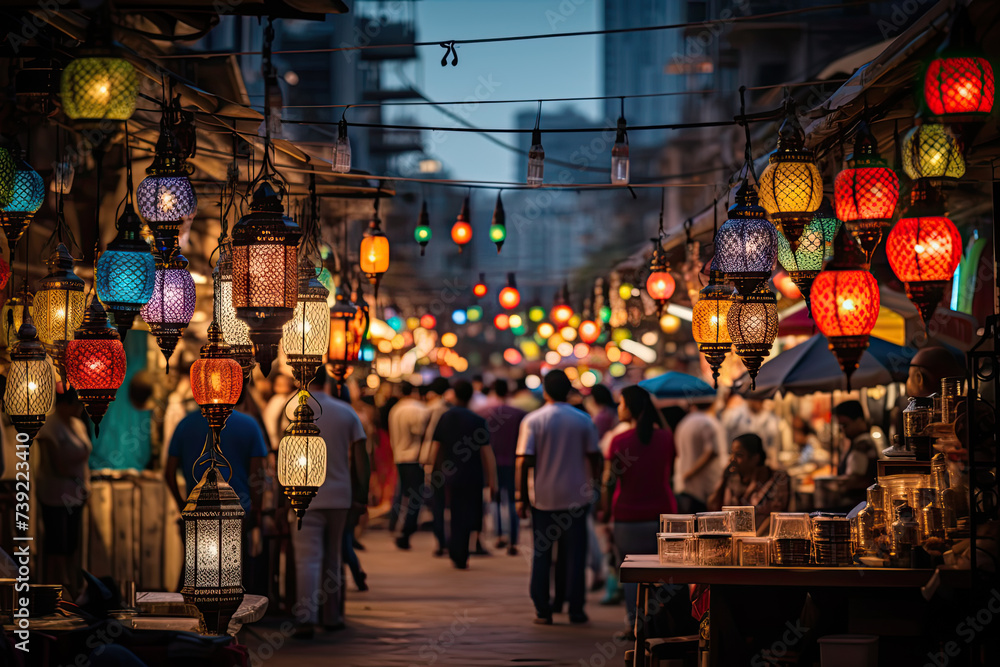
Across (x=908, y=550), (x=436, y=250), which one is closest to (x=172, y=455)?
(x=908, y=550)

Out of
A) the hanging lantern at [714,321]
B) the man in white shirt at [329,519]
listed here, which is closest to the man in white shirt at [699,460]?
the man in white shirt at [329,519]

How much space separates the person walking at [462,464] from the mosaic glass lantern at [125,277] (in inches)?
323

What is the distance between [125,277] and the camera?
19.4 feet

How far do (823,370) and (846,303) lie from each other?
5839 millimetres

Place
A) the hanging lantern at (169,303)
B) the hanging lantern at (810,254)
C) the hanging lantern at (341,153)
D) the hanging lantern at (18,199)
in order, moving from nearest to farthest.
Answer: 1. the hanging lantern at (18,199)
2. the hanging lantern at (169,303)
3. the hanging lantern at (810,254)
4. the hanging lantern at (341,153)

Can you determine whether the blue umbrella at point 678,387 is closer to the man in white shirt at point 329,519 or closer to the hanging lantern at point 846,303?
the man in white shirt at point 329,519

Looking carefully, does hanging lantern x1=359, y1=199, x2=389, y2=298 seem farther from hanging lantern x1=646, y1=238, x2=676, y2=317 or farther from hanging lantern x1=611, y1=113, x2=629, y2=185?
hanging lantern x1=646, y1=238, x2=676, y2=317

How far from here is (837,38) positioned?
74.0ft

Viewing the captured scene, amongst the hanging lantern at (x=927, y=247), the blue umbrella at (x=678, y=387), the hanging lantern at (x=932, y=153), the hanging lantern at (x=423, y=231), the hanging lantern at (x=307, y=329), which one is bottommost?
the blue umbrella at (x=678, y=387)

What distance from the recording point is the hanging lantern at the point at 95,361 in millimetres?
6527

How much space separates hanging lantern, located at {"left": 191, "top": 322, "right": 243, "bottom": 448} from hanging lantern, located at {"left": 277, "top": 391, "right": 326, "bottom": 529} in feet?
1.57

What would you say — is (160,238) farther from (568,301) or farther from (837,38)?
(837,38)

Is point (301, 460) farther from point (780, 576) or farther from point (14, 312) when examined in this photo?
point (780, 576)

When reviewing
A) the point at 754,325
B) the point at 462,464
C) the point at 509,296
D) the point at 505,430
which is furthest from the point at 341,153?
the point at 509,296
